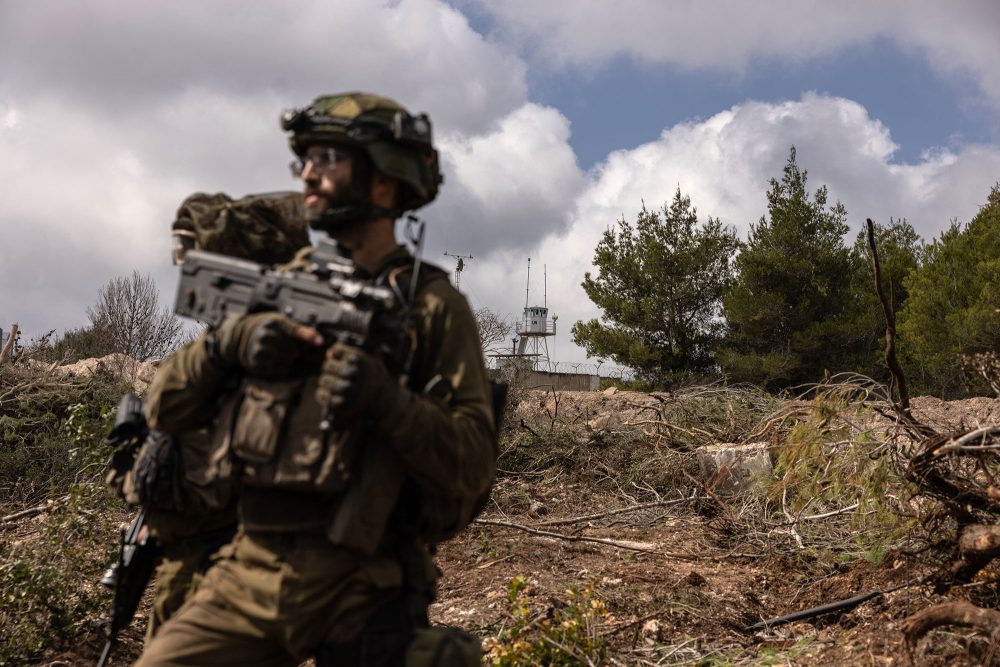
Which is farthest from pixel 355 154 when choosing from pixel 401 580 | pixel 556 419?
pixel 556 419

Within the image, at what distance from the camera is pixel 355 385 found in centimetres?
186

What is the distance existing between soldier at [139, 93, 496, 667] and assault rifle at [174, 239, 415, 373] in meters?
0.04

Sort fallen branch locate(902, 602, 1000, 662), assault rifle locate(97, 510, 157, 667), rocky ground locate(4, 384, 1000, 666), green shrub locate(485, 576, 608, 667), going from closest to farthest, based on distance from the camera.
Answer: assault rifle locate(97, 510, 157, 667) → fallen branch locate(902, 602, 1000, 662) → green shrub locate(485, 576, 608, 667) → rocky ground locate(4, 384, 1000, 666)

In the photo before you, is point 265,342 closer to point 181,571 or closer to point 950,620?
point 181,571

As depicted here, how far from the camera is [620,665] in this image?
427cm

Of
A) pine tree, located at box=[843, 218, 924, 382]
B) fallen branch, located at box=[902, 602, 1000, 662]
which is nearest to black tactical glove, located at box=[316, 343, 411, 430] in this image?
fallen branch, located at box=[902, 602, 1000, 662]

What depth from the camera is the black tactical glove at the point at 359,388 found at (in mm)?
1865

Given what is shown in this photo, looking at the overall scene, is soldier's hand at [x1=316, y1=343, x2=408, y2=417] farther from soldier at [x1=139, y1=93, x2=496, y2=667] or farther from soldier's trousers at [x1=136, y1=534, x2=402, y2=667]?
soldier's trousers at [x1=136, y1=534, x2=402, y2=667]

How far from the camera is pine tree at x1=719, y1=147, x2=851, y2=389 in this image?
24.7 metres

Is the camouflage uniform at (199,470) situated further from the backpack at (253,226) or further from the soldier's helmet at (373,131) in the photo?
the soldier's helmet at (373,131)

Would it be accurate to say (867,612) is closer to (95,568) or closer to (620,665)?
(620,665)

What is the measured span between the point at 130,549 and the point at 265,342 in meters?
1.34

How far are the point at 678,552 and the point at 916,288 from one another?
22.7m

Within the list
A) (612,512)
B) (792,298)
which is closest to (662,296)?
(792,298)
